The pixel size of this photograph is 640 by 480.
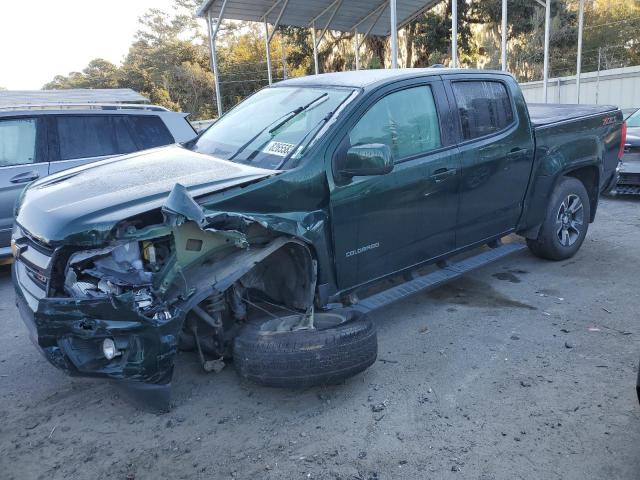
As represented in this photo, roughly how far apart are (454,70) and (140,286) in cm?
313

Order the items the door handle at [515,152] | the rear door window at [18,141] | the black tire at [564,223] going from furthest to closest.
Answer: the rear door window at [18,141]
the black tire at [564,223]
the door handle at [515,152]

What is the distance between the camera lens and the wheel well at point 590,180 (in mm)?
5619

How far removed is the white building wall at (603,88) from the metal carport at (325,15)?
2.53m

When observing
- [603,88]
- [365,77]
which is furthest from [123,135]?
[603,88]

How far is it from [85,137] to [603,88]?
19082 mm

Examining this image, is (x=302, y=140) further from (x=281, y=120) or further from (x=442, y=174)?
(x=442, y=174)

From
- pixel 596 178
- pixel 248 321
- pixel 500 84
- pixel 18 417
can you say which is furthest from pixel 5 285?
pixel 596 178

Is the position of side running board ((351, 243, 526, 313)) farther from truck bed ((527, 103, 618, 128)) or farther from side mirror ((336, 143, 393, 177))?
truck bed ((527, 103, 618, 128))

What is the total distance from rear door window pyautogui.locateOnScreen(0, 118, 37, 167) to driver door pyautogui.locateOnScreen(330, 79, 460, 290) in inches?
158

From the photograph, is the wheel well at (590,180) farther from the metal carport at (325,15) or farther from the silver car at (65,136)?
the metal carport at (325,15)

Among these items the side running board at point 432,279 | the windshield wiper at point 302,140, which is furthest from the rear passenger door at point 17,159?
the side running board at point 432,279

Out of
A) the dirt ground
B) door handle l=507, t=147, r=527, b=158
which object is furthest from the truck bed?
the dirt ground

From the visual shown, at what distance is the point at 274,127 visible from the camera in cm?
390

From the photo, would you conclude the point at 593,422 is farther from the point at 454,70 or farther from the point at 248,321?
the point at 454,70
